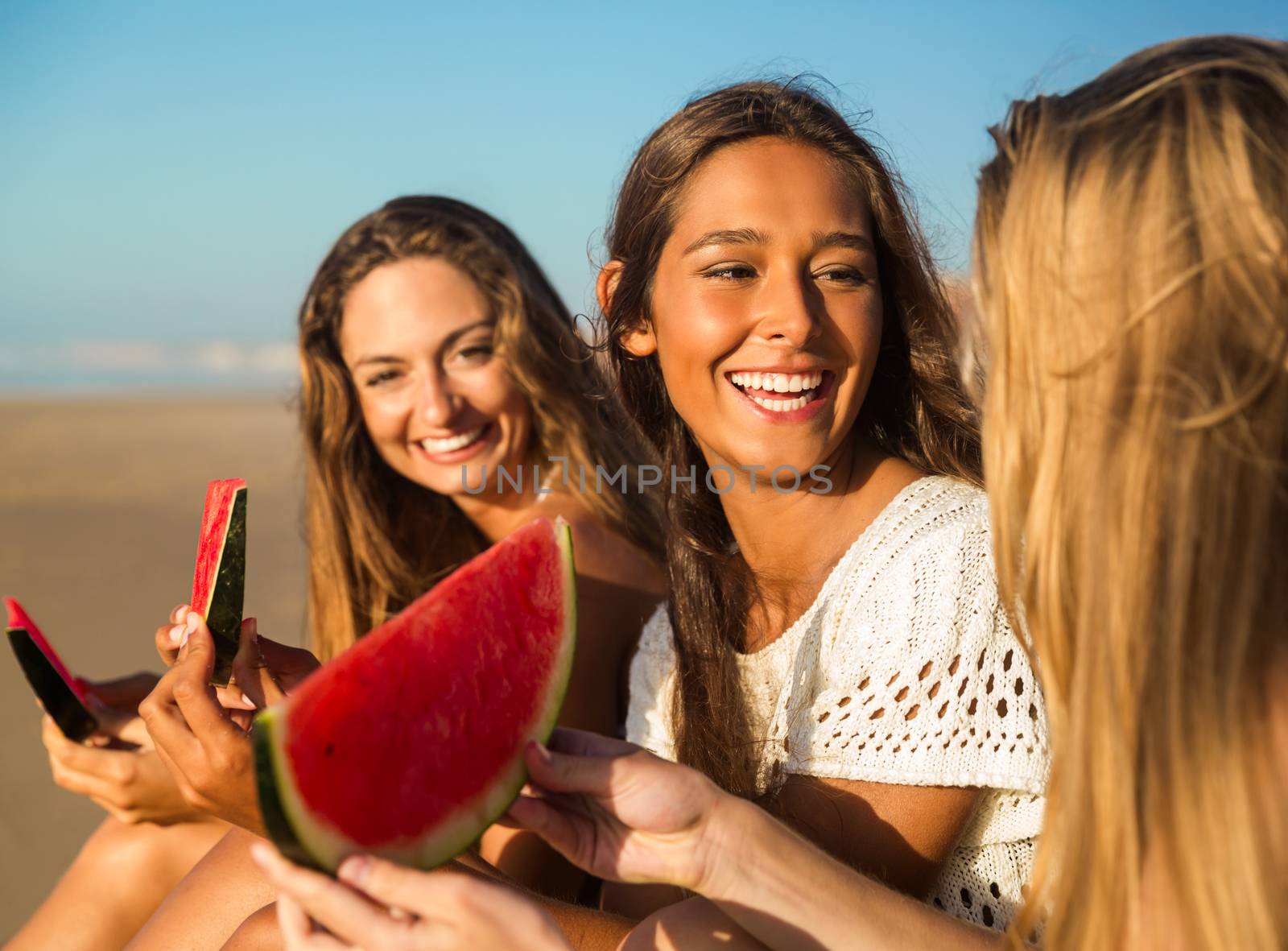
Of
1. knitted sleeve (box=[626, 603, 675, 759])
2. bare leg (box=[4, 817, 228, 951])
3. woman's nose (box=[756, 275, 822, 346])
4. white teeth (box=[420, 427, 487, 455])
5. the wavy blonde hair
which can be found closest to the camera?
the wavy blonde hair

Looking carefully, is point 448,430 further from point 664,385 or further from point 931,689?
point 931,689

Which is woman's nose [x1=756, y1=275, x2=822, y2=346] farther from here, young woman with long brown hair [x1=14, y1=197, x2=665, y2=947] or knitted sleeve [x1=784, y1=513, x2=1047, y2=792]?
young woman with long brown hair [x1=14, y1=197, x2=665, y2=947]

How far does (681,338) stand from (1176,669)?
186cm

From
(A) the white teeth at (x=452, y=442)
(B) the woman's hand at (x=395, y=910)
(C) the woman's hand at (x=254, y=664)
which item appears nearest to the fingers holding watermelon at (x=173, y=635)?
(C) the woman's hand at (x=254, y=664)

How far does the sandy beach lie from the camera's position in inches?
226

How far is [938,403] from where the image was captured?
338 centimetres

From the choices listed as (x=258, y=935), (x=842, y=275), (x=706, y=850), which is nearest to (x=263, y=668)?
(x=258, y=935)

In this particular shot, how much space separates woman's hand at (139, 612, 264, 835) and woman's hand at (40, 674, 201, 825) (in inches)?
43.4

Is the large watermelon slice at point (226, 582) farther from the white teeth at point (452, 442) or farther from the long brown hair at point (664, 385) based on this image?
the white teeth at point (452, 442)

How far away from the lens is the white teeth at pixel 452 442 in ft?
15.0

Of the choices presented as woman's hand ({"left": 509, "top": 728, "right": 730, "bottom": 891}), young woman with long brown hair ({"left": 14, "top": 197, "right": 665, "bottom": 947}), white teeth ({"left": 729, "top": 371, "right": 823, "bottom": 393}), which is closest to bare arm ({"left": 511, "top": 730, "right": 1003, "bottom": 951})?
woman's hand ({"left": 509, "top": 728, "right": 730, "bottom": 891})

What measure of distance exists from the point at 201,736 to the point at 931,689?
1.63m

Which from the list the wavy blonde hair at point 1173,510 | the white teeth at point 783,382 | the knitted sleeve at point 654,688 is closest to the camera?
the wavy blonde hair at point 1173,510

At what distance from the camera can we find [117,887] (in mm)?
3729
